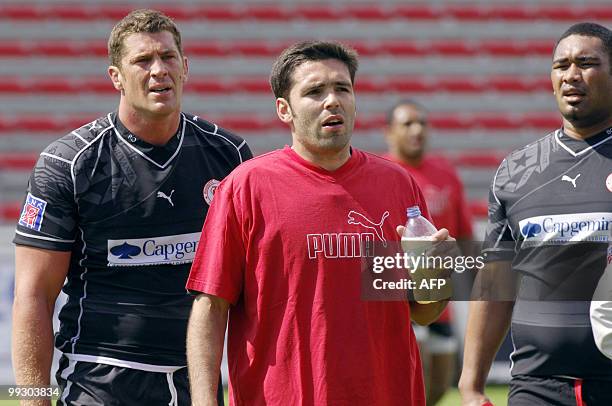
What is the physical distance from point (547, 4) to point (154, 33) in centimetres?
1193

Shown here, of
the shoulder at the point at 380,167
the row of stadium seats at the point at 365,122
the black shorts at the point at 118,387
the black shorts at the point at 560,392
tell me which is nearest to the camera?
the shoulder at the point at 380,167

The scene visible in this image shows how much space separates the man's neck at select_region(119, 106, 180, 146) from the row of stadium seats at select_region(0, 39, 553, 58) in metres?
10.5

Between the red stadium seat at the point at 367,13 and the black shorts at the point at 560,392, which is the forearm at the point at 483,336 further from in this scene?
the red stadium seat at the point at 367,13

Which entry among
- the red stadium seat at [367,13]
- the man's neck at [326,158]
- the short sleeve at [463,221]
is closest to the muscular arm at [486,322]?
the man's neck at [326,158]

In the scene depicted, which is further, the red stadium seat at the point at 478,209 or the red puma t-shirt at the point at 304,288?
the red stadium seat at the point at 478,209

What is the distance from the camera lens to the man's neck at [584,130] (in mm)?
4227

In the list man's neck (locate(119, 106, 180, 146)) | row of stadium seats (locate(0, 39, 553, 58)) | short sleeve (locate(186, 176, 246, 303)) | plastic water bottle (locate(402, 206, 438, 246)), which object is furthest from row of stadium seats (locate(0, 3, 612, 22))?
plastic water bottle (locate(402, 206, 438, 246))

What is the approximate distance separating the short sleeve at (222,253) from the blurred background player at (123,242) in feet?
2.30

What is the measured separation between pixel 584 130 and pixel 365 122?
32.9 feet

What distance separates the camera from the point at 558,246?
412 cm

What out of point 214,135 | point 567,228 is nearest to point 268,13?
point 214,135

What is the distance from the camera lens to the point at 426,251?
3.39 m

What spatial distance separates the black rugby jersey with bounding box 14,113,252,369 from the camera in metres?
4.13

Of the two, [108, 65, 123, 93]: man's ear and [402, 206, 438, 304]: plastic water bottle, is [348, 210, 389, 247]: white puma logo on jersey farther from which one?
[108, 65, 123, 93]: man's ear
